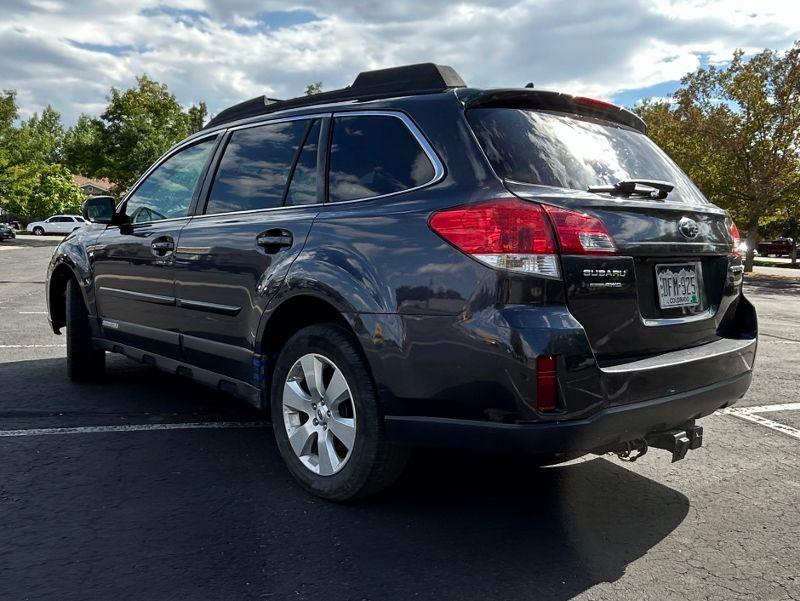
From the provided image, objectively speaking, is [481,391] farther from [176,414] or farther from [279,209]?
[176,414]

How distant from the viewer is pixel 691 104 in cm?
3253

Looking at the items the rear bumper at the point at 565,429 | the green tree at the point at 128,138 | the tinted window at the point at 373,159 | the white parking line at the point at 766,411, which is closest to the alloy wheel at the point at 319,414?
the rear bumper at the point at 565,429

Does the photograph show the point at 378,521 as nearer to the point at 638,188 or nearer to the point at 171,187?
the point at 638,188

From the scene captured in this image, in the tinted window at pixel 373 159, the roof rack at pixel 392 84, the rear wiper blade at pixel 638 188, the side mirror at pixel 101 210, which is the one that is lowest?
the side mirror at pixel 101 210

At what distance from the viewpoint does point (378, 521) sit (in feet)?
10.2

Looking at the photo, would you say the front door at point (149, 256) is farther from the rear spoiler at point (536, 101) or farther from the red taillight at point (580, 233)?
the red taillight at point (580, 233)

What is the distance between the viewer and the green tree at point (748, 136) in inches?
1176

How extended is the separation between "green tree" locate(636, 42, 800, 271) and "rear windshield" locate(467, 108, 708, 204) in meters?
30.2

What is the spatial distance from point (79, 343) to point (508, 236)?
405 centimetres

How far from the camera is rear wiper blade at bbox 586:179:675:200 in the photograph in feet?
9.84

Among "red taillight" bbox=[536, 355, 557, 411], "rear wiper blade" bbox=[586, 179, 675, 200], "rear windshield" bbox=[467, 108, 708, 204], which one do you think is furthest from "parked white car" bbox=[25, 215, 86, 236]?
"red taillight" bbox=[536, 355, 557, 411]

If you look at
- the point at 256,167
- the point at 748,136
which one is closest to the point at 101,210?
the point at 256,167

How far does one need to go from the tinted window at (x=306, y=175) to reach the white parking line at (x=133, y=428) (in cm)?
163

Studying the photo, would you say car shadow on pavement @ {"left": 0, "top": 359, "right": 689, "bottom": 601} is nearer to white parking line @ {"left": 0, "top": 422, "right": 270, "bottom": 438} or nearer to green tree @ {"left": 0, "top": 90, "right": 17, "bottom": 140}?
white parking line @ {"left": 0, "top": 422, "right": 270, "bottom": 438}
